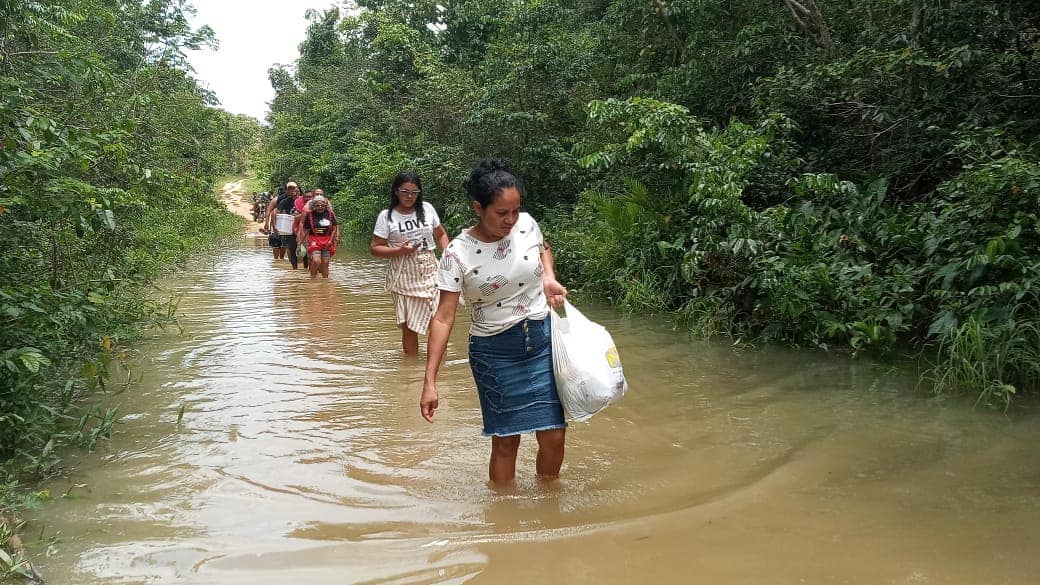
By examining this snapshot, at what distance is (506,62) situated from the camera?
13.2 meters

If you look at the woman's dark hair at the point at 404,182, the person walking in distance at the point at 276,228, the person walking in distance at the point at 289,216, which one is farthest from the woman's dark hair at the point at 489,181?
the person walking in distance at the point at 276,228

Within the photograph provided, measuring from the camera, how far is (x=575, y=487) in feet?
12.5

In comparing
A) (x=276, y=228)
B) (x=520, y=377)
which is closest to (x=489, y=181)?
(x=520, y=377)

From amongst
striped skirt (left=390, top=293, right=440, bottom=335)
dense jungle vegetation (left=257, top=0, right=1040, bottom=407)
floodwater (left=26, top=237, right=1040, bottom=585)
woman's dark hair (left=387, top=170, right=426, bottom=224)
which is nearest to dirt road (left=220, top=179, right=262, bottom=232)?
dense jungle vegetation (left=257, top=0, right=1040, bottom=407)

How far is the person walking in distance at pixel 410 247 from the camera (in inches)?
237

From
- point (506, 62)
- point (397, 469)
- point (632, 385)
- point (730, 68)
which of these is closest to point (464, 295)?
point (397, 469)

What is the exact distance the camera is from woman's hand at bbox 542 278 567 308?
11.1ft

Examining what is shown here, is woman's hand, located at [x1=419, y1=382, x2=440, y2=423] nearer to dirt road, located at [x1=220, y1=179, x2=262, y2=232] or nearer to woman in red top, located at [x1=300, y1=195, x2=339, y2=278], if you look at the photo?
woman in red top, located at [x1=300, y1=195, x2=339, y2=278]

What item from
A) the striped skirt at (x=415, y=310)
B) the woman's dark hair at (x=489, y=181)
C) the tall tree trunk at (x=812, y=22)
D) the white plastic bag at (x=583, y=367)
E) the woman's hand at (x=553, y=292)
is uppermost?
the tall tree trunk at (x=812, y=22)

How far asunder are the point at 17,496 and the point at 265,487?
1.03 metres

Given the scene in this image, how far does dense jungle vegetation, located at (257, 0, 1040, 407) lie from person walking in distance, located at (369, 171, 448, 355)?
2.23 metres

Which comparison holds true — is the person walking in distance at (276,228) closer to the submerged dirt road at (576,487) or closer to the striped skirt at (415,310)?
the submerged dirt road at (576,487)

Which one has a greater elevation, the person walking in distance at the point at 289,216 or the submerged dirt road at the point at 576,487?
the person walking in distance at the point at 289,216

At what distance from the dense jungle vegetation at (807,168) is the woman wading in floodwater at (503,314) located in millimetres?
2942
